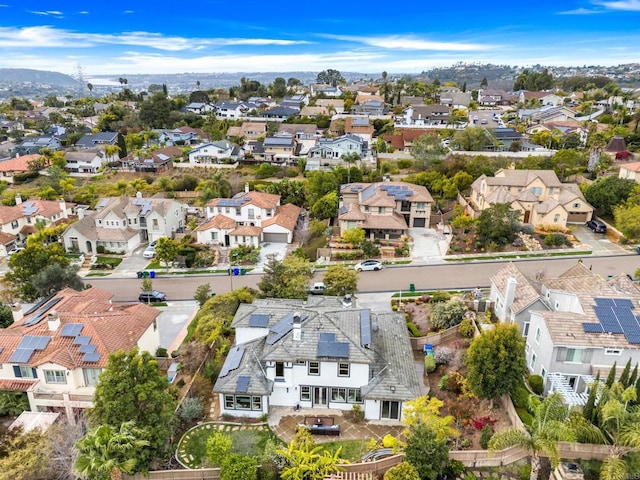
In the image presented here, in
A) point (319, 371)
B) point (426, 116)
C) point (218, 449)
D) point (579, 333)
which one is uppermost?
point (426, 116)

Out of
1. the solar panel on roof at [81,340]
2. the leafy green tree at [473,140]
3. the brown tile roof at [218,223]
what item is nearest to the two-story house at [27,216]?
the brown tile roof at [218,223]

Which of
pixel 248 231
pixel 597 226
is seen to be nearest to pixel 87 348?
pixel 248 231

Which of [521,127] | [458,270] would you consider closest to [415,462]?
[458,270]

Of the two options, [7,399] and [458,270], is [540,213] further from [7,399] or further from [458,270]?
[7,399]

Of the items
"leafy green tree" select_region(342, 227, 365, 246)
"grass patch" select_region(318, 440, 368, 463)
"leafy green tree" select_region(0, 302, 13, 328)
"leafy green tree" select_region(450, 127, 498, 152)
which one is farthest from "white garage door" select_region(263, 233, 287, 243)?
"leafy green tree" select_region(450, 127, 498, 152)

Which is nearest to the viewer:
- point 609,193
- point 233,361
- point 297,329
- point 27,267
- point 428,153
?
point 297,329

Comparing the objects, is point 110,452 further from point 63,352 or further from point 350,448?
point 350,448
